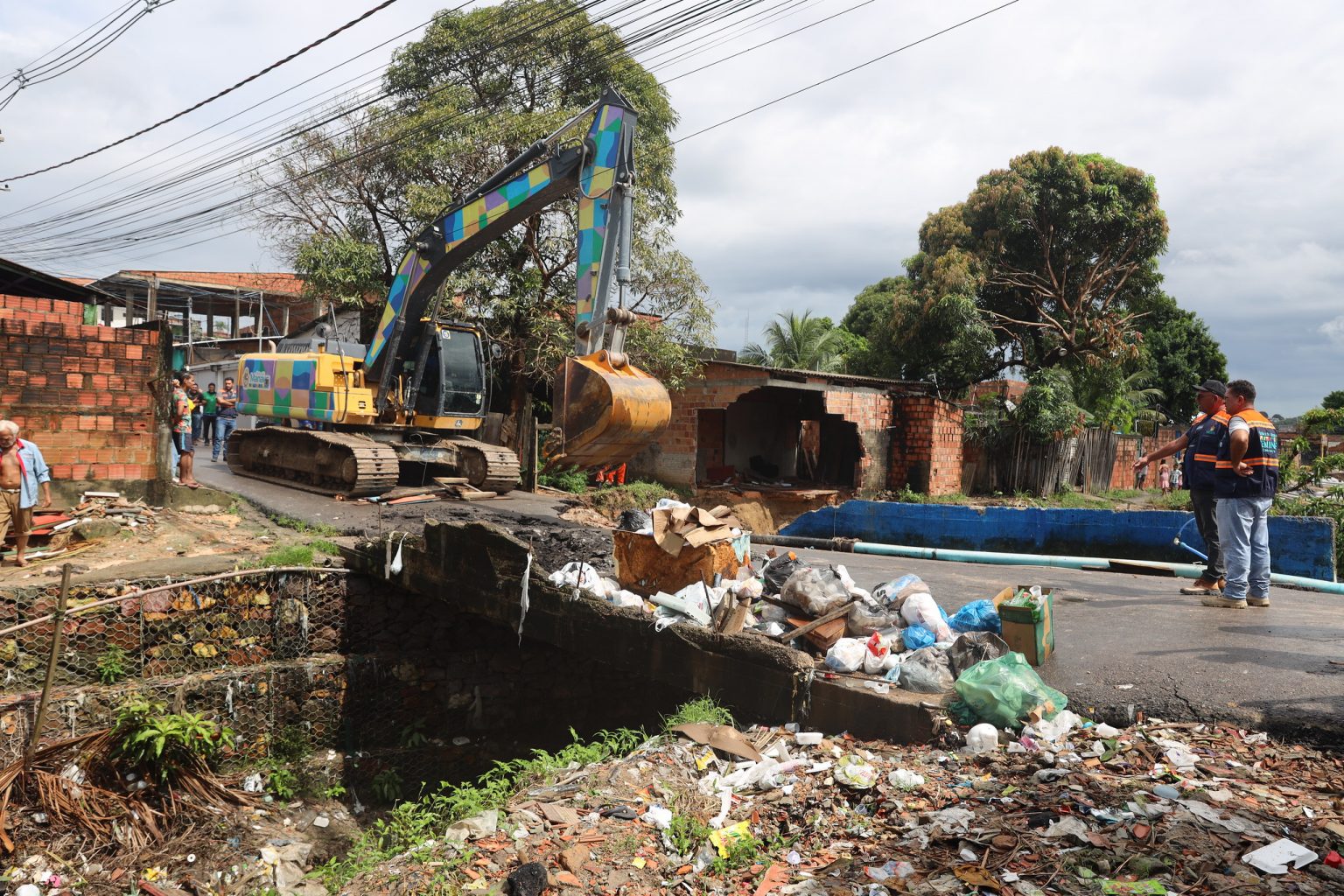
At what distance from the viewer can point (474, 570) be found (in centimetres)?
735

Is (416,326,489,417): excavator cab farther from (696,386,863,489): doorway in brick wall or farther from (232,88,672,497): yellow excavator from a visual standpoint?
(696,386,863,489): doorway in brick wall

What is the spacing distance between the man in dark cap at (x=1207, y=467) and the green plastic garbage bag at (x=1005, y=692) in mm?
2772

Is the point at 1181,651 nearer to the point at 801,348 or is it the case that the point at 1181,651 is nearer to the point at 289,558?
the point at 289,558

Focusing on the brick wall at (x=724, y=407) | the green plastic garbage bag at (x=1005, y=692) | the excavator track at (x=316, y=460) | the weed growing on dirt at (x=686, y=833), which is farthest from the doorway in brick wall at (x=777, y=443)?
the weed growing on dirt at (x=686, y=833)

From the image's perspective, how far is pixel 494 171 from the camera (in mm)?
17281

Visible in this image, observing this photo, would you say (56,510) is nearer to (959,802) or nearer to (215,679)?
(215,679)

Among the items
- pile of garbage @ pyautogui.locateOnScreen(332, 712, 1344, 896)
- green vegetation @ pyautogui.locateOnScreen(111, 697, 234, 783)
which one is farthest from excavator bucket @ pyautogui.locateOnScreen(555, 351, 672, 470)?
green vegetation @ pyautogui.locateOnScreen(111, 697, 234, 783)

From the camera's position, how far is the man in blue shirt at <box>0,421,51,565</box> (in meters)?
7.61

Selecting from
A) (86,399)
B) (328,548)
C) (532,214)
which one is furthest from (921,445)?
(86,399)

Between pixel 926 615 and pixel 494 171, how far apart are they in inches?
572

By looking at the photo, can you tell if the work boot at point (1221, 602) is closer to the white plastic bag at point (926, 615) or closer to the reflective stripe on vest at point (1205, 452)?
the reflective stripe on vest at point (1205, 452)

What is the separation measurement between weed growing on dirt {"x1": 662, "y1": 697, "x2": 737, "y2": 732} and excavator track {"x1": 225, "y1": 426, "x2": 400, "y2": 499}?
7489mm

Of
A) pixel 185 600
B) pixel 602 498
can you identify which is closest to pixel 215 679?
pixel 185 600

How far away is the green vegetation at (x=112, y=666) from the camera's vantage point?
7.21m
